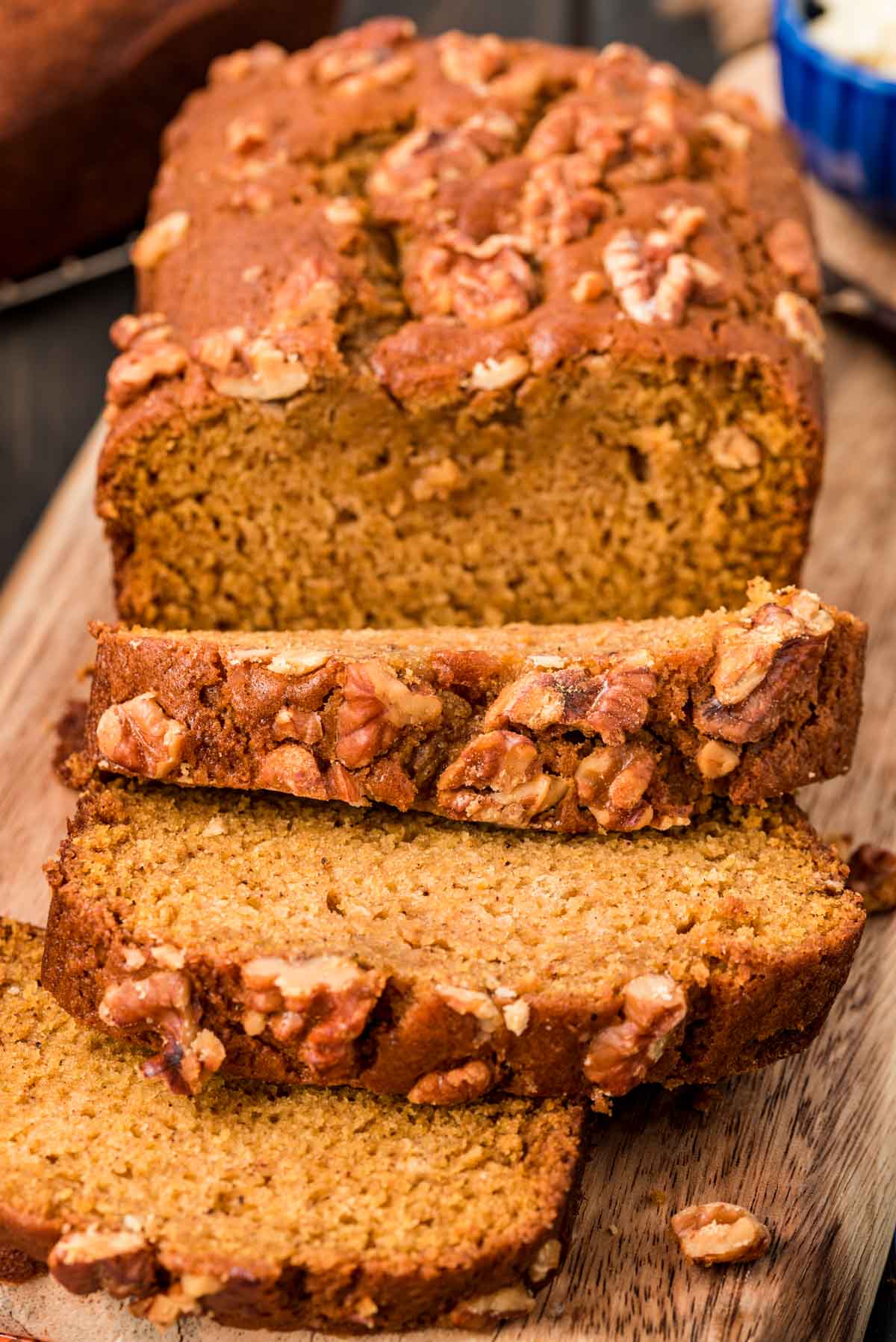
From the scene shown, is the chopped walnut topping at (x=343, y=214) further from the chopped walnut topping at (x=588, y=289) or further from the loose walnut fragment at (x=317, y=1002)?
the loose walnut fragment at (x=317, y=1002)

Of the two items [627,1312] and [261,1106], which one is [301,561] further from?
[627,1312]

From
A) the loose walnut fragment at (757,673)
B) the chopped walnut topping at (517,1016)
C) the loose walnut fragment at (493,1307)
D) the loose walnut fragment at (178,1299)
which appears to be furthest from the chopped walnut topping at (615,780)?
the loose walnut fragment at (178,1299)

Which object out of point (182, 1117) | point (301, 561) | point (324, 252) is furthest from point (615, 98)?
point (182, 1117)

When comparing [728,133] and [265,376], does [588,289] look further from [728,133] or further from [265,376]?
[728,133]

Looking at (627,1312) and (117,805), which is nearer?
(627,1312)

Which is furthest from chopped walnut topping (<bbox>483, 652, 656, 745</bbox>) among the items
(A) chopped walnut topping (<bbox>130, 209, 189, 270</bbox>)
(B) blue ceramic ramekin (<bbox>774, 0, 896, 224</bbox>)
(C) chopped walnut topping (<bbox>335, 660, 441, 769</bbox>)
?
(B) blue ceramic ramekin (<bbox>774, 0, 896, 224</bbox>)

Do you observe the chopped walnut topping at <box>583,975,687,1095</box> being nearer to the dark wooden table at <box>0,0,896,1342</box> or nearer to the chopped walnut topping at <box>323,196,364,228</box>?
the chopped walnut topping at <box>323,196,364,228</box>
